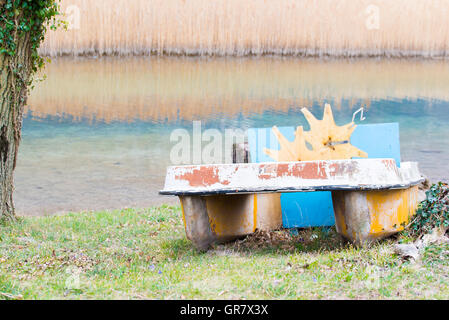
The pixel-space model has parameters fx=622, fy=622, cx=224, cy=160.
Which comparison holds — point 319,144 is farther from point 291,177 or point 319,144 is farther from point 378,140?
point 291,177

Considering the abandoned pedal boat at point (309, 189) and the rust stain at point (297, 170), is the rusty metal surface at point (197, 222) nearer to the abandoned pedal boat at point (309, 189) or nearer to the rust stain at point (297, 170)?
the abandoned pedal boat at point (309, 189)

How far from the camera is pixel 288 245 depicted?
21.9ft

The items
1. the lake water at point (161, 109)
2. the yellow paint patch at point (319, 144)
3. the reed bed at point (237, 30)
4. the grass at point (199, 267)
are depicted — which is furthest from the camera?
the reed bed at point (237, 30)

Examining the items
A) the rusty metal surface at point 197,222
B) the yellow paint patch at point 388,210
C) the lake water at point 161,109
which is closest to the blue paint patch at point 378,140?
the yellow paint patch at point 388,210

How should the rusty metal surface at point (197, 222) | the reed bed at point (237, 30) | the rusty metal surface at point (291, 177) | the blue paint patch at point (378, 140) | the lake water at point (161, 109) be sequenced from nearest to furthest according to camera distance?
the rusty metal surface at point (291, 177)
the rusty metal surface at point (197, 222)
the blue paint patch at point (378, 140)
the lake water at point (161, 109)
the reed bed at point (237, 30)

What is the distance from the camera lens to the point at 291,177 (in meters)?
5.82

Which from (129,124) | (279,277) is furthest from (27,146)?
(279,277)

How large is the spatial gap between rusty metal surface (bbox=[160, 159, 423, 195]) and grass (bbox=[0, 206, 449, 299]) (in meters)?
0.64

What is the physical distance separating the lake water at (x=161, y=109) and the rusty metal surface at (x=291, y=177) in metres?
5.09

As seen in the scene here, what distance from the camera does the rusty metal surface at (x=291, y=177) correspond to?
577cm

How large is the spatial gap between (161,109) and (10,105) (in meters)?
13.4

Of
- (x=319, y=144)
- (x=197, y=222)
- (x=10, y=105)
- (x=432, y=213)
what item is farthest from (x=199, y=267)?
(x=10, y=105)

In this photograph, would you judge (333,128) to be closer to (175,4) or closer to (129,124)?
(129,124)

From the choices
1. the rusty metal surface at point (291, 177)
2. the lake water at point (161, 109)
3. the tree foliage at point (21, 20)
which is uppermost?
the tree foliage at point (21, 20)
